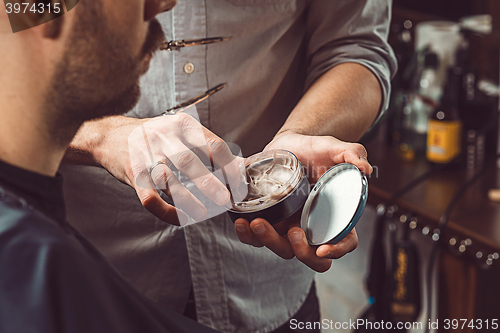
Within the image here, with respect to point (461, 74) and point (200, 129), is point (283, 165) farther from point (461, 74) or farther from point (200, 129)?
point (461, 74)

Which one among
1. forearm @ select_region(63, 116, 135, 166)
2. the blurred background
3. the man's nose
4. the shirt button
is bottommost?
the blurred background

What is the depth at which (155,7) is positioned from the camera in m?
0.37

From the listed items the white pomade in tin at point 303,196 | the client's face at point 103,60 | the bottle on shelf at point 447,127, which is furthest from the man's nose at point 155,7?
the bottle on shelf at point 447,127

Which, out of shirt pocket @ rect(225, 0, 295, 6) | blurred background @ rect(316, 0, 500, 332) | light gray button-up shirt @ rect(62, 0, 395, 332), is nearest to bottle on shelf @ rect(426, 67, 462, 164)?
blurred background @ rect(316, 0, 500, 332)

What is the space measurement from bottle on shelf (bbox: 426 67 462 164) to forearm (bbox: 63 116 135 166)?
59 cm

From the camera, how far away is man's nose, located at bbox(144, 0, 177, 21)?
360 mm

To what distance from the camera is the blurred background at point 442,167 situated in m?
0.67

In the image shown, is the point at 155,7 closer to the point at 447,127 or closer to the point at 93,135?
the point at 93,135

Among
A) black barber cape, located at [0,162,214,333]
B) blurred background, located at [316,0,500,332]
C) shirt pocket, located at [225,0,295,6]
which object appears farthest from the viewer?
blurred background, located at [316,0,500,332]

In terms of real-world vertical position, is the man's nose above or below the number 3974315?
below

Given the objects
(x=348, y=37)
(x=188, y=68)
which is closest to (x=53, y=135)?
(x=188, y=68)

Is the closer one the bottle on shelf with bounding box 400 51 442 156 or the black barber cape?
the black barber cape

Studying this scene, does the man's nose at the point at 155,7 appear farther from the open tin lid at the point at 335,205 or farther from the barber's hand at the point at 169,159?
the open tin lid at the point at 335,205

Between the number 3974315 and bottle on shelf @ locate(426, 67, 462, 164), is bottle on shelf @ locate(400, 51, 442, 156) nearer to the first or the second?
bottle on shelf @ locate(426, 67, 462, 164)
